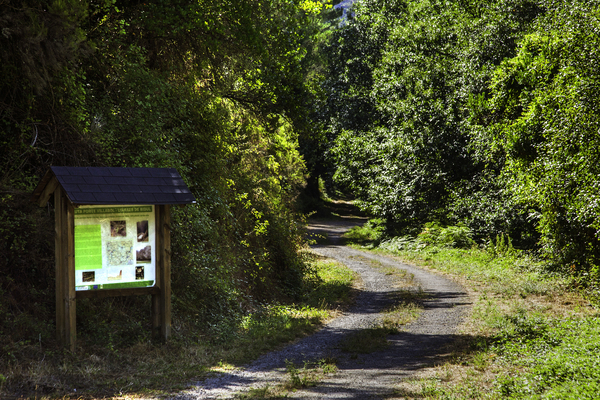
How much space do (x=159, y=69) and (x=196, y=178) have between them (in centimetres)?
285

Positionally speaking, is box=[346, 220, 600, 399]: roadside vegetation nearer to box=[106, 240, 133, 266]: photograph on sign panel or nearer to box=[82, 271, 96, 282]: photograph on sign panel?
box=[106, 240, 133, 266]: photograph on sign panel

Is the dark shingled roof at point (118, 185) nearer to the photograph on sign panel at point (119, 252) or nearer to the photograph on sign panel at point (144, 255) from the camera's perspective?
the photograph on sign panel at point (119, 252)

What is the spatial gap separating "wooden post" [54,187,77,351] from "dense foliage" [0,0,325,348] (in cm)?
44

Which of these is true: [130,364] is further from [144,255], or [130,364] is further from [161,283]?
[144,255]

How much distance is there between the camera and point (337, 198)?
59000mm

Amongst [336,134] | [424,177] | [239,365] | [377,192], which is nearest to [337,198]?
[336,134]

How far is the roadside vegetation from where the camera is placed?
588cm

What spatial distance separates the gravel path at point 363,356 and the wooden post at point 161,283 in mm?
1642

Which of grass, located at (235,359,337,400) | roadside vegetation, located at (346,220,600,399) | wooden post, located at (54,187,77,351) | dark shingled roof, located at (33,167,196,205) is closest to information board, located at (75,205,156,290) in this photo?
wooden post, located at (54,187,77,351)

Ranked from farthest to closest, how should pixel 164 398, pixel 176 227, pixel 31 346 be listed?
pixel 176 227 < pixel 31 346 < pixel 164 398

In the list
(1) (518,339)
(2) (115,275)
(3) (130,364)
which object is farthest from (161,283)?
(1) (518,339)

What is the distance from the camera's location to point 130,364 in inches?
268

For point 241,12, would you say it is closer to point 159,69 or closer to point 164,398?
point 159,69

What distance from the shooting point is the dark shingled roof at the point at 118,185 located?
683cm
